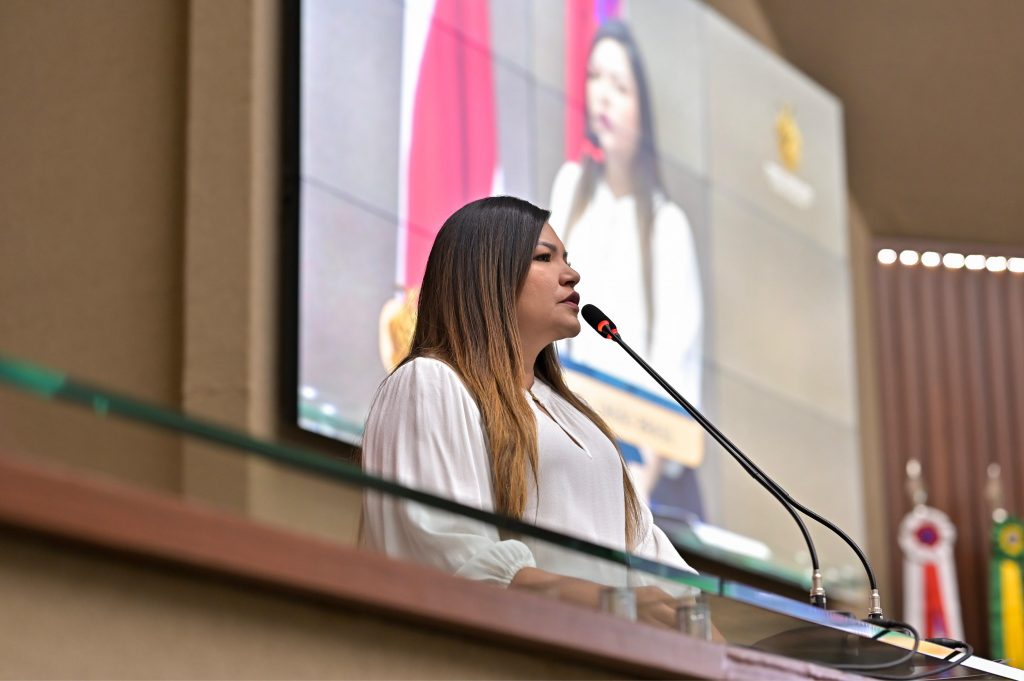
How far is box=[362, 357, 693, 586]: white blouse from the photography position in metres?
1.50

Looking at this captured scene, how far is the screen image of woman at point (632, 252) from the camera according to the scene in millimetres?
5156

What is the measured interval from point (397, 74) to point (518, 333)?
2.26m

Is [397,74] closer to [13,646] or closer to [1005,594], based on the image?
[13,646]

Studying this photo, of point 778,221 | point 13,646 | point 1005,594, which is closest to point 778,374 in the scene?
point 778,221

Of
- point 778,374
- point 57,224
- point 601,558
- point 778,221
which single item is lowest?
point 601,558

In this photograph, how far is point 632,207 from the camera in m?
5.52

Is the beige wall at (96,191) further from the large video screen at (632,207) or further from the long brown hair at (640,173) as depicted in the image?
the long brown hair at (640,173)

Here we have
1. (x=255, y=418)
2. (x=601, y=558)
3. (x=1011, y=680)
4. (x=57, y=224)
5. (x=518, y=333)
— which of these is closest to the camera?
(x=601, y=558)

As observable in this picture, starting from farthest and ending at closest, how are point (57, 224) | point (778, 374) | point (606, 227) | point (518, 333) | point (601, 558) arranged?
point (778, 374) → point (606, 227) → point (57, 224) → point (518, 333) → point (601, 558)

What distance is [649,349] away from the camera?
5.44m

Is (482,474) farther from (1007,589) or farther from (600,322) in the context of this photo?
(1007,589)

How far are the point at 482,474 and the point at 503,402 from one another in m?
0.13

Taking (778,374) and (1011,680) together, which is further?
(778,374)

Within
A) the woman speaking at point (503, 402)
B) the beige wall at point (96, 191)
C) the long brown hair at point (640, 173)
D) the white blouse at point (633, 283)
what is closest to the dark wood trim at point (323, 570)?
the woman speaking at point (503, 402)
